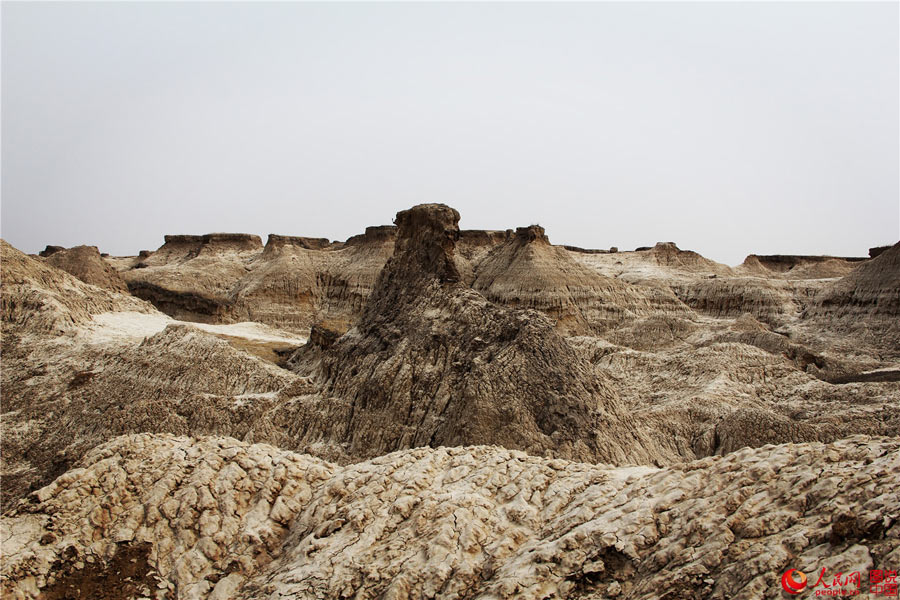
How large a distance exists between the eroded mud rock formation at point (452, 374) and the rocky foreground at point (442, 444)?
2.7 inches

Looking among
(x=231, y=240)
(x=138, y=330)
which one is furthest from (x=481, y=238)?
(x=138, y=330)

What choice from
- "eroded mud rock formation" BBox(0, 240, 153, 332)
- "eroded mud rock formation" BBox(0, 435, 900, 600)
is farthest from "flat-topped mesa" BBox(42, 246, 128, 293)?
"eroded mud rock formation" BBox(0, 435, 900, 600)

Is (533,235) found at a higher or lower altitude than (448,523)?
higher

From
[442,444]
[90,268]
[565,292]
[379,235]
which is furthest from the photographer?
[379,235]

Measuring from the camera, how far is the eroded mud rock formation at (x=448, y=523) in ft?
20.5

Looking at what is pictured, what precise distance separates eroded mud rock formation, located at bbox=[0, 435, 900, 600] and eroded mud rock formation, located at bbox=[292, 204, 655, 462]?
5683mm

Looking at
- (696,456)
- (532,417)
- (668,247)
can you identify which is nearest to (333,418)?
(532,417)

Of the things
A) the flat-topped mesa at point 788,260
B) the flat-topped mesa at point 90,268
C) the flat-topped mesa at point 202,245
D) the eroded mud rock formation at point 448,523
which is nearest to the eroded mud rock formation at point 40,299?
the flat-topped mesa at point 90,268

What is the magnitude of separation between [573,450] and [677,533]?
8002mm

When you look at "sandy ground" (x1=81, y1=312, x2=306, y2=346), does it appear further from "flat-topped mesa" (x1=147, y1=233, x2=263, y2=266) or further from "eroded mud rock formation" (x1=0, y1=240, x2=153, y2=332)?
"flat-topped mesa" (x1=147, y1=233, x2=263, y2=266)

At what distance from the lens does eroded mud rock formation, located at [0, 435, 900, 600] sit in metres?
6.25

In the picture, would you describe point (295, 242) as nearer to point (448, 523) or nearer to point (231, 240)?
point (231, 240)

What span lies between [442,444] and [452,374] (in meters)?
2.33

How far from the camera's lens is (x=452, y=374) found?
17953 millimetres
